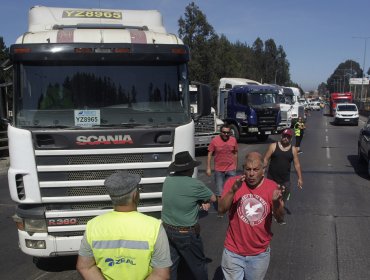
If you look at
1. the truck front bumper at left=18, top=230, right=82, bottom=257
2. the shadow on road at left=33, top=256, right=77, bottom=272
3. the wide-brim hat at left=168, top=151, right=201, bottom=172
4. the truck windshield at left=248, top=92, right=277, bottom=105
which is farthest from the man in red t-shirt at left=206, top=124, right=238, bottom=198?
the truck windshield at left=248, top=92, right=277, bottom=105

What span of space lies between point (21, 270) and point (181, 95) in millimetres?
3072

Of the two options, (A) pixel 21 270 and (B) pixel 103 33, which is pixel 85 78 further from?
(A) pixel 21 270

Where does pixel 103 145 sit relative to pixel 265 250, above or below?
above

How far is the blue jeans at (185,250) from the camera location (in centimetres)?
445

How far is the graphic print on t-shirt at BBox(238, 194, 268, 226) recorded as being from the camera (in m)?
3.89

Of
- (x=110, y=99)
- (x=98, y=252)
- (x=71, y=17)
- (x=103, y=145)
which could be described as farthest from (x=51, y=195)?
(x=71, y=17)

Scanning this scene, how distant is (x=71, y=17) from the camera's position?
6699 mm

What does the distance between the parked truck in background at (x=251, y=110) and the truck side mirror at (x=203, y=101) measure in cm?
1614

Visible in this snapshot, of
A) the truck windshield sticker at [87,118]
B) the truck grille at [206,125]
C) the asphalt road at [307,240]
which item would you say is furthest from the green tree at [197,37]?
the truck windshield sticker at [87,118]

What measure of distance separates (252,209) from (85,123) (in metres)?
2.39

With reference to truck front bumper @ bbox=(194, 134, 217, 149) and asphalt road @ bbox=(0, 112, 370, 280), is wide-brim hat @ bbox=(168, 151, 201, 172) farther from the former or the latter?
truck front bumper @ bbox=(194, 134, 217, 149)

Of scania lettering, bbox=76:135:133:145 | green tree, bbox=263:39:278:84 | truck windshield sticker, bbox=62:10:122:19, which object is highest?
green tree, bbox=263:39:278:84

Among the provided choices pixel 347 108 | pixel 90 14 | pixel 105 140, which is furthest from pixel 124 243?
pixel 347 108

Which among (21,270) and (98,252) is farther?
(21,270)
